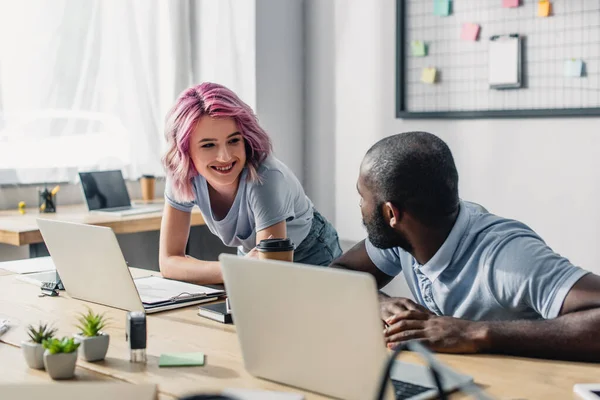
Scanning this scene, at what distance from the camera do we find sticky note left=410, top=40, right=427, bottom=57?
140 inches

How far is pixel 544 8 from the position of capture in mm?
3115

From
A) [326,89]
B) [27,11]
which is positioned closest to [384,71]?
[326,89]

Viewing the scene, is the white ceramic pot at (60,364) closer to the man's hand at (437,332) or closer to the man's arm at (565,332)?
the man's hand at (437,332)

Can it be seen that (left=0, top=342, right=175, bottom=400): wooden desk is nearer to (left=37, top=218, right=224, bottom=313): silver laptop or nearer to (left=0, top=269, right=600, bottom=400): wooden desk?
(left=0, top=269, right=600, bottom=400): wooden desk

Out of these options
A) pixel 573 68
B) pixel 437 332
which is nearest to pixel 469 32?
pixel 573 68

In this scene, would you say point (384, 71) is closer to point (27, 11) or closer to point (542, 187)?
point (542, 187)

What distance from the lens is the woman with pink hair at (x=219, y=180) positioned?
7.18 ft

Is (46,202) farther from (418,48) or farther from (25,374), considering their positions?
(25,374)

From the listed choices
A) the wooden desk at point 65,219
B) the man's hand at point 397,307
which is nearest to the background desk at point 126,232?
the wooden desk at point 65,219

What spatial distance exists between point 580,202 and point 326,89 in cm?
142

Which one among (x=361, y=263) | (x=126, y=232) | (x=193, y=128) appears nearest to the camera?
(x=361, y=263)

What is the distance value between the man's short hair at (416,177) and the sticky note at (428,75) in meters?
1.95

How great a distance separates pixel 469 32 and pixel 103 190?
1.75 metres

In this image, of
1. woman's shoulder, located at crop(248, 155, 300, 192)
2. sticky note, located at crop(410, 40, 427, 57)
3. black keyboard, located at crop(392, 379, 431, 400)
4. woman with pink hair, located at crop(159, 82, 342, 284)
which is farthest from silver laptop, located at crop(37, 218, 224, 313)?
sticky note, located at crop(410, 40, 427, 57)
